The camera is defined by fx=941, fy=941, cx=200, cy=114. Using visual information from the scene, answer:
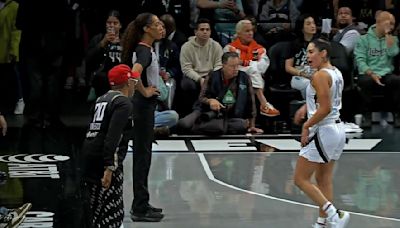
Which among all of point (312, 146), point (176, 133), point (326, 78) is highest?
point (326, 78)

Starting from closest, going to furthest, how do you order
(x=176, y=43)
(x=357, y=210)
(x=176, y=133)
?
(x=357, y=210), (x=176, y=133), (x=176, y=43)

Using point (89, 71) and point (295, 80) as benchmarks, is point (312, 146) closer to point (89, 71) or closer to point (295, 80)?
point (295, 80)

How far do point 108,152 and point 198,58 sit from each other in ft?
23.4

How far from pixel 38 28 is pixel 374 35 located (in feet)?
16.4

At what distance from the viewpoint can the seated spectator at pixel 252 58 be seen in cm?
1383

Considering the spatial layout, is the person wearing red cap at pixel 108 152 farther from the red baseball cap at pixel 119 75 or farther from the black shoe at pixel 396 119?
the black shoe at pixel 396 119

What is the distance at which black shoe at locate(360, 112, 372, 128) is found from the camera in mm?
14372

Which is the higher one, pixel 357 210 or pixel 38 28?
pixel 38 28

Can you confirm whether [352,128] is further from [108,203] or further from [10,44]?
[108,203]

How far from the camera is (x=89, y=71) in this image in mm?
15516

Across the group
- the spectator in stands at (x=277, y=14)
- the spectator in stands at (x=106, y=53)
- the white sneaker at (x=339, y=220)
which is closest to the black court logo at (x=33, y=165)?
the spectator in stands at (x=106, y=53)

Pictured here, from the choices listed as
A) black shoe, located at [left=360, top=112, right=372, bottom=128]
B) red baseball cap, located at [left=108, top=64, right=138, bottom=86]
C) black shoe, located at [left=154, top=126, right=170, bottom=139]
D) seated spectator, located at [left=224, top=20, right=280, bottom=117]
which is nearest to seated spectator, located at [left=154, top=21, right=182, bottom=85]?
seated spectator, located at [left=224, top=20, right=280, bottom=117]

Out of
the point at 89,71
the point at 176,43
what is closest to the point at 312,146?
the point at 176,43

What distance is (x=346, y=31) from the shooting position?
1463cm
